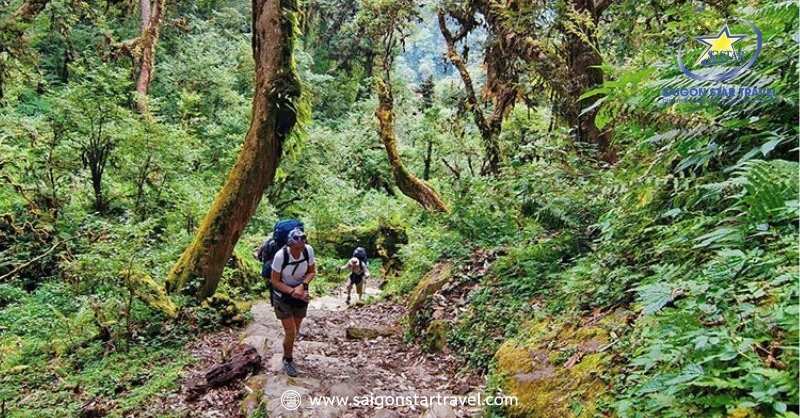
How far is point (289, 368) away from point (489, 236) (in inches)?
163

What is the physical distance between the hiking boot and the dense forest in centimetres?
12

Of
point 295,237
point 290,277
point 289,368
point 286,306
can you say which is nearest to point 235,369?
point 289,368

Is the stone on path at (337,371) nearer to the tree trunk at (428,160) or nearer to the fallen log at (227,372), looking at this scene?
the fallen log at (227,372)

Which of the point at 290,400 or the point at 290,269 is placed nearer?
the point at 290,400

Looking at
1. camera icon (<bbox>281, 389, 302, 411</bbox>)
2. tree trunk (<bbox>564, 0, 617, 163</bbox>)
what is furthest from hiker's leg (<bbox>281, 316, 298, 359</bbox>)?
tree trunk (<bbox>564, 0, 617, 163</bbox>)

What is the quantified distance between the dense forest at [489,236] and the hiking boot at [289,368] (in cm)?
12

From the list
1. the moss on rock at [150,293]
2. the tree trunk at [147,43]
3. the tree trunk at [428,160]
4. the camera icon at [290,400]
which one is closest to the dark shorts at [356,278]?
the moss on rock at [150,293]

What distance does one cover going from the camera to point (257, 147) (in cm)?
832

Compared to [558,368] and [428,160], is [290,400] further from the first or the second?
[428,160]

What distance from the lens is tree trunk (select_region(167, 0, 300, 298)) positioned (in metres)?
8.11

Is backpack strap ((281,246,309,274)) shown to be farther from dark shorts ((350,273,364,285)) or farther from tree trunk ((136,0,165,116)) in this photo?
tree trunk ((136,0,165,116))

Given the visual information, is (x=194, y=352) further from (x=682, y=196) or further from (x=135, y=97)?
(x=135, y=97)

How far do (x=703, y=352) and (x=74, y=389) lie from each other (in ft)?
20.9

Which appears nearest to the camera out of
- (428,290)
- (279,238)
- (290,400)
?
(290,400)
